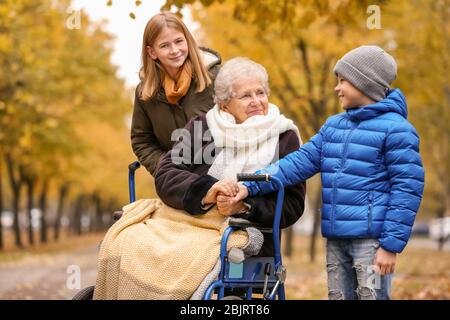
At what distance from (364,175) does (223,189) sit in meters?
0.72

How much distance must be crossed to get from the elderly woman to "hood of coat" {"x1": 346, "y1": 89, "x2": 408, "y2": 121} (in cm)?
41

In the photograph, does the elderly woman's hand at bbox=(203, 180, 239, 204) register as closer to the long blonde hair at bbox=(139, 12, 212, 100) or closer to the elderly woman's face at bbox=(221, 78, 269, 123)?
the elderly woman's face at bbox=(221, 78, 269, 123)

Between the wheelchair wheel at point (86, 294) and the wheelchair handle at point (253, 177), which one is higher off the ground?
the wheelchair handle at point (253, 177)

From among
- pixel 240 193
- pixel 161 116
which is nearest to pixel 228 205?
pixel 240 193

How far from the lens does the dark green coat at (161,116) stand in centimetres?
492

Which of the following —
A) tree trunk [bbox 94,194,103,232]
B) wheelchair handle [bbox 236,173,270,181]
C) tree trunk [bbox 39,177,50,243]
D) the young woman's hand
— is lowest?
tree trunk [bbox 94,194,103,232]

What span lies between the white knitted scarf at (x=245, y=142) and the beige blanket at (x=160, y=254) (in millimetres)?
261

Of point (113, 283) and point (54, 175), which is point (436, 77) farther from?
point (54, 175)

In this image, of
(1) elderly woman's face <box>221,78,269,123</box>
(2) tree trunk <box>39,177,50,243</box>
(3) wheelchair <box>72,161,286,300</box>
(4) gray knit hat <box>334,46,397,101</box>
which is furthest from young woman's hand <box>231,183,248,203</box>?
(2) tree trunk <box>39,177,50,243</box>

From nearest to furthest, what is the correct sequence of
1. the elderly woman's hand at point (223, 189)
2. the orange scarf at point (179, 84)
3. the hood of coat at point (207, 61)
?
the elderly woman's hand at point (223, 189) < the orange scarf at point (179, 84) < the hood of coat at point (207, 61)

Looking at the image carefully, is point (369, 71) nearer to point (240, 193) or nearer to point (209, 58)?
point (240, 193)

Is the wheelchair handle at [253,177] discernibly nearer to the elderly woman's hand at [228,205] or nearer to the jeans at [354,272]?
the elderly woman's hand at [228,205]

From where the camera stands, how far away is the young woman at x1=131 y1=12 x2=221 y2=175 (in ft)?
15.6

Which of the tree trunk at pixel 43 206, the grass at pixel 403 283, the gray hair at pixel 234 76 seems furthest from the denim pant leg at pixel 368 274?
the tree trunk at pixel 43 206
